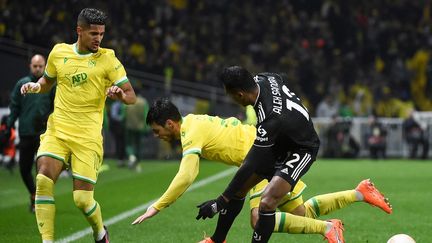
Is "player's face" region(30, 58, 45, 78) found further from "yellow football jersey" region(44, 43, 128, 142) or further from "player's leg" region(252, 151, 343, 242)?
"player's leg" region(252, 151, 343, 242)

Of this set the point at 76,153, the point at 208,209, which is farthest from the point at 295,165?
the point at 76,153

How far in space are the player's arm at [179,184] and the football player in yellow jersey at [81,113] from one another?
1.03 metres

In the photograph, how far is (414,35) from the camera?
35.2 metres

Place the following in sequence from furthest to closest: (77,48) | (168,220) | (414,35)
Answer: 1. (414,35)
2. (168,220)
3. (77,48)

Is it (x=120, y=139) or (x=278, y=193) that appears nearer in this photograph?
(x=278, y=193)

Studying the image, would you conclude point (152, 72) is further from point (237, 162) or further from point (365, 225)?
point (237, 162)

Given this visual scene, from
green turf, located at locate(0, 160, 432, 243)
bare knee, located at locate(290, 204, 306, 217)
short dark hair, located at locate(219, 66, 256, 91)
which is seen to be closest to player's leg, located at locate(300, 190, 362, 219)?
bare knee, located at locate(290, 204, 306, 217)

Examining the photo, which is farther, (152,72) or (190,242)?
(152,72)

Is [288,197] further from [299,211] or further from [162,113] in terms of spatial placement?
[162,113]

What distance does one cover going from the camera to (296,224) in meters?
8.90

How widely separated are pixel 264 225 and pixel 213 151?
1073mm

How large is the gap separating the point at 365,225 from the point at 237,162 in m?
3.22

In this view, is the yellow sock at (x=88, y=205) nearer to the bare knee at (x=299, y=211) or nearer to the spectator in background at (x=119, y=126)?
the bare knee at (x=299, y=211)

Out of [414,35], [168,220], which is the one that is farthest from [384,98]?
[168,220]
